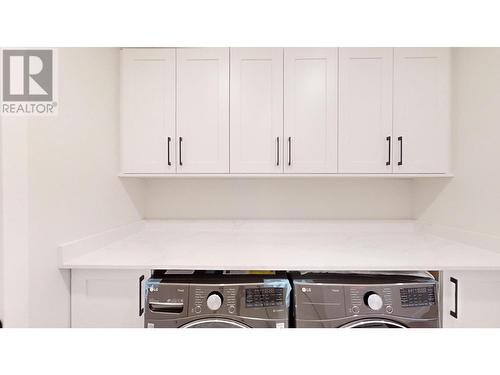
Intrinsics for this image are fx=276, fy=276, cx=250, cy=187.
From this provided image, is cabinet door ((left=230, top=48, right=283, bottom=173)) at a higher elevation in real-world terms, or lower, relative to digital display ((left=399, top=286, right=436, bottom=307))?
higher

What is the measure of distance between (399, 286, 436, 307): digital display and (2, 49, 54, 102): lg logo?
5.85ft

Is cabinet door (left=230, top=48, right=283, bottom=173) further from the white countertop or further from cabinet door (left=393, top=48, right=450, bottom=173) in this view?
cabinet door (left=393, top=48, right=450, bottom=173)

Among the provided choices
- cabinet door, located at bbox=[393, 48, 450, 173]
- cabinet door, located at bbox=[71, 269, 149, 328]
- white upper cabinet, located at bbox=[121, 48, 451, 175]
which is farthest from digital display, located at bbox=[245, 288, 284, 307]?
cabinet door, located at bbox=[393, 48, 450, 173]

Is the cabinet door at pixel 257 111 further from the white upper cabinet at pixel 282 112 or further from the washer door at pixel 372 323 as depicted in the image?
the washer door at pixel 372 323

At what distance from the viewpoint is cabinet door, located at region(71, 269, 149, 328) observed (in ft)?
4.21

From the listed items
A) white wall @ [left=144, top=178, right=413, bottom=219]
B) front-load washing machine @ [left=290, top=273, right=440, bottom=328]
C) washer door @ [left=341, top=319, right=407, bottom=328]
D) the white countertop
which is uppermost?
white wall @ [left=144, top=178, right=413, bottom=219]

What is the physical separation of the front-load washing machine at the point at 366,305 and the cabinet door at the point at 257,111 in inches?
31.7

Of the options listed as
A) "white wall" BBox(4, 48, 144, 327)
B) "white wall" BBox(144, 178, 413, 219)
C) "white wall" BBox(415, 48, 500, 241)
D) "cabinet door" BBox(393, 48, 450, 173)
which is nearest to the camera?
"white wall" BBox(4, 48, 144, 327)

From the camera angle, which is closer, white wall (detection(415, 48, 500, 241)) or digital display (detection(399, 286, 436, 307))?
digital display (detection(399, 286, 436, 307))

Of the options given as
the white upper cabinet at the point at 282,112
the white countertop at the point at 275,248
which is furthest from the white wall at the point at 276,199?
the white upper cabinet at the point at 282,112

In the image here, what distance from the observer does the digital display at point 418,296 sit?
1249 millimetres

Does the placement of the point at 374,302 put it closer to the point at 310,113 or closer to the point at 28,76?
the point at 310,113

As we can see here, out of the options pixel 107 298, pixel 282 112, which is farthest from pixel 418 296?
pixel 107 298

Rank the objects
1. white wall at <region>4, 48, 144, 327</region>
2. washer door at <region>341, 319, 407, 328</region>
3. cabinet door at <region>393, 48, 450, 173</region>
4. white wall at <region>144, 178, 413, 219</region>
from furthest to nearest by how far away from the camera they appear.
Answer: white wall at <region>144, 178, 413, 219</region> < cabinet door at <region>393, 48, 450, 173</region> < washer door at <region>341, 319, 407, 328</region> < white wall at <region>4, 48, 144, 327</region>
